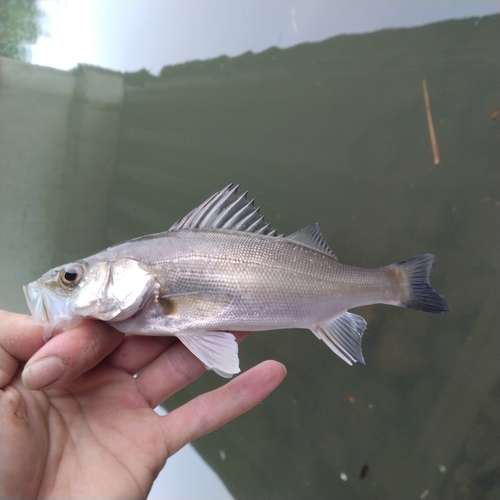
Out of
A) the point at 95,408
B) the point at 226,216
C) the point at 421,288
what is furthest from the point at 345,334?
the point at 95,408

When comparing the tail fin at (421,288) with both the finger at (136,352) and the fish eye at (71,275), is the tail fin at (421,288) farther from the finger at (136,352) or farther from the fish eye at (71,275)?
the fish eye at (71,275)

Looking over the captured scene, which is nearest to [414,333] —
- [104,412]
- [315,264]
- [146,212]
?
[315,264]

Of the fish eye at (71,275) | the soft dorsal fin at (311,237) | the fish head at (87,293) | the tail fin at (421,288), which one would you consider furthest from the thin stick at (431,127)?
the fish eye at (71,275)

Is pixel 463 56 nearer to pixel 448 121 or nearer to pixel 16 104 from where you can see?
pixel 448 121

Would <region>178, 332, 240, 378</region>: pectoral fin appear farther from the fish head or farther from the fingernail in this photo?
the fingernail

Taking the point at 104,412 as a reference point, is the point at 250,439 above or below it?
below

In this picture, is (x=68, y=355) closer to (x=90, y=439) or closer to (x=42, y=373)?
(x=42, y=373)
